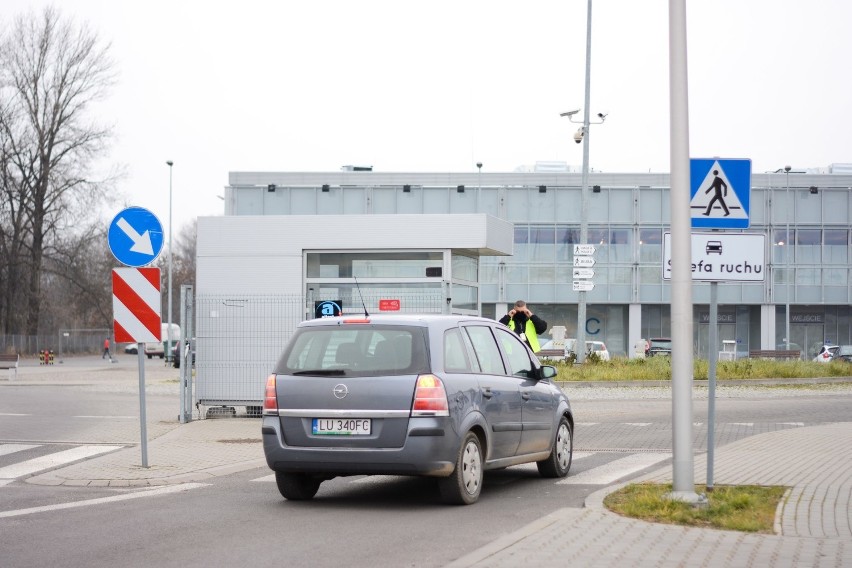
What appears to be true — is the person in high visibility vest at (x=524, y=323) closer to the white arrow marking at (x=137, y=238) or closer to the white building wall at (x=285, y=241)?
the white building wall at (x=285, y=241)

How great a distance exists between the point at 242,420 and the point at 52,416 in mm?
3971

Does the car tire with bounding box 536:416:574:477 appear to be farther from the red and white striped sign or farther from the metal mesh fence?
the metal mesh fence

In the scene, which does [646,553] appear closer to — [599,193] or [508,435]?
[508,435]

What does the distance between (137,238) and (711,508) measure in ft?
22.7

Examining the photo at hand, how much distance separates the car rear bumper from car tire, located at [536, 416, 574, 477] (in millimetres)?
2432

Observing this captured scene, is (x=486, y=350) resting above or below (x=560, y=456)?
above

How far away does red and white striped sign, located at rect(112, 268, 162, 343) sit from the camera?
1253cm

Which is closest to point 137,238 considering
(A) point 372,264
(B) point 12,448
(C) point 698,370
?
(B) point 12,448

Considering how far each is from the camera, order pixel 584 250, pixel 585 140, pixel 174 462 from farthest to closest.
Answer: pixel 585 140
pixel 584 250
pixel 174 462

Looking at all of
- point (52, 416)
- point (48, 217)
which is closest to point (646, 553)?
point (52, 416)

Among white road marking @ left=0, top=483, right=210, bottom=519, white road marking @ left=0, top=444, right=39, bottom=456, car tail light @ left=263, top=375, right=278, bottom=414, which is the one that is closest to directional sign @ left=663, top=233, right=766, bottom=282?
car tail light @ left=263, top=375, right=278, bottom=414

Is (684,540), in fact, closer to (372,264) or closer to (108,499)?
(108,499)

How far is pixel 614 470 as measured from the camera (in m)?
12.4

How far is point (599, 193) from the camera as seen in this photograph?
59.8 metres
